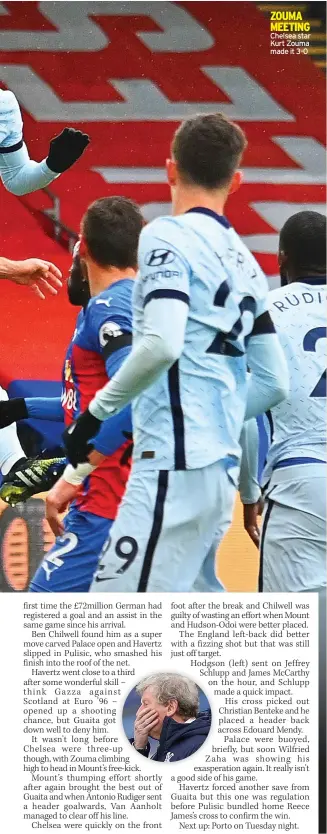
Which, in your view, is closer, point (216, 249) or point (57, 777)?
point (216, 249)

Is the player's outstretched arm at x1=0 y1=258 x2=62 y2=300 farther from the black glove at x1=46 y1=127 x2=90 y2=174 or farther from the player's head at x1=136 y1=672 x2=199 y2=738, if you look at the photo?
the player's head at x1=136 y1=672 x2=199 y2=738

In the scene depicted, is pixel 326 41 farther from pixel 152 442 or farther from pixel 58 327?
pixel 152 442

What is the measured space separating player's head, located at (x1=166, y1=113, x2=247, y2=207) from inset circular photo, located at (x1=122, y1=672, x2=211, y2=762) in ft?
4.31

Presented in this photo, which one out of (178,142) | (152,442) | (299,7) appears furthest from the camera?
(299,7)

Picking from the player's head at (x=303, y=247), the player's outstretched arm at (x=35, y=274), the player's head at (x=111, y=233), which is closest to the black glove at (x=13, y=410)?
the player's outstretched arm at (x=35, y=274)

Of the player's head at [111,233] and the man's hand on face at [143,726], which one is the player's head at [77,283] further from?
the man's hand on face at [143,726]

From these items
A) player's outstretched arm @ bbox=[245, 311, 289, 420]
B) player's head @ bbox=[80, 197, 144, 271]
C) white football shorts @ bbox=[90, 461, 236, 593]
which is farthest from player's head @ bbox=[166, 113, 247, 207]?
white football shorts @ bbox=[90, 461, 236, 593]

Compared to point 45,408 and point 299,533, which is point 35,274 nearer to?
point 45,408

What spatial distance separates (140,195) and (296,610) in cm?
128

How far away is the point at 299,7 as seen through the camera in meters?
3.19

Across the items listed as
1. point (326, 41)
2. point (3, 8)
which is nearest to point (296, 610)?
point (326, 41)

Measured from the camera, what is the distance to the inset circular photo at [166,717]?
2.94 m

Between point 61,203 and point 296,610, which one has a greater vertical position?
point 61,203

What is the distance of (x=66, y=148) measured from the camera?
10.7 feet
